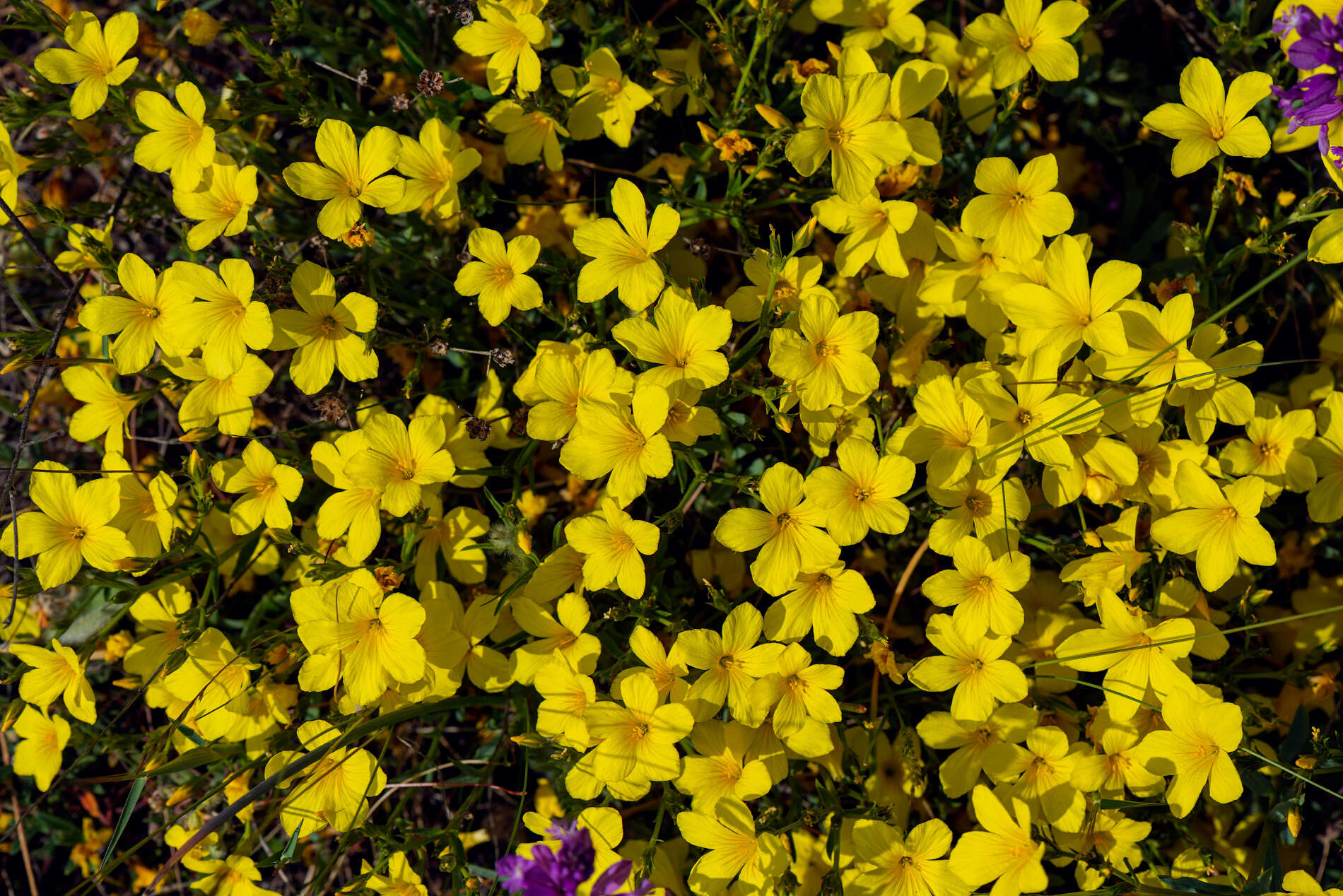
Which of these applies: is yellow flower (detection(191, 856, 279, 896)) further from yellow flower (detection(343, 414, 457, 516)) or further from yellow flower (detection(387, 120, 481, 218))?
yellow flower (detection(387, 120, 481, 218))

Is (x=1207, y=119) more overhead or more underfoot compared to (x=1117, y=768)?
more overhead

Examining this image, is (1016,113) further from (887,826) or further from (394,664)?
(394,664)


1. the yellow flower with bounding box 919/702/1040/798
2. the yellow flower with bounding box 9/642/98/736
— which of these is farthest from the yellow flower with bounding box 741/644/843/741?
the yellow flower with bounding box 9/642/98/736

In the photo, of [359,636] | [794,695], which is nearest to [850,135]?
[794,695]

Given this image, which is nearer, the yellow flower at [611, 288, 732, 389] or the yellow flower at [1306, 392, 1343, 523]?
the yellow flower at [611, 288, 732, 389]

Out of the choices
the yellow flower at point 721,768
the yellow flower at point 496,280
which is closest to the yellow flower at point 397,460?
the yellow flower at point 496,280

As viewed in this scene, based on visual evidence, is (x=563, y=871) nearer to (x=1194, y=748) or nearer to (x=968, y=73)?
(x=1194, y=748)

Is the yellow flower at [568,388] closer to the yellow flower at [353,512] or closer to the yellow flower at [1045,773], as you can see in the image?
the yellow flower at [353,512]
